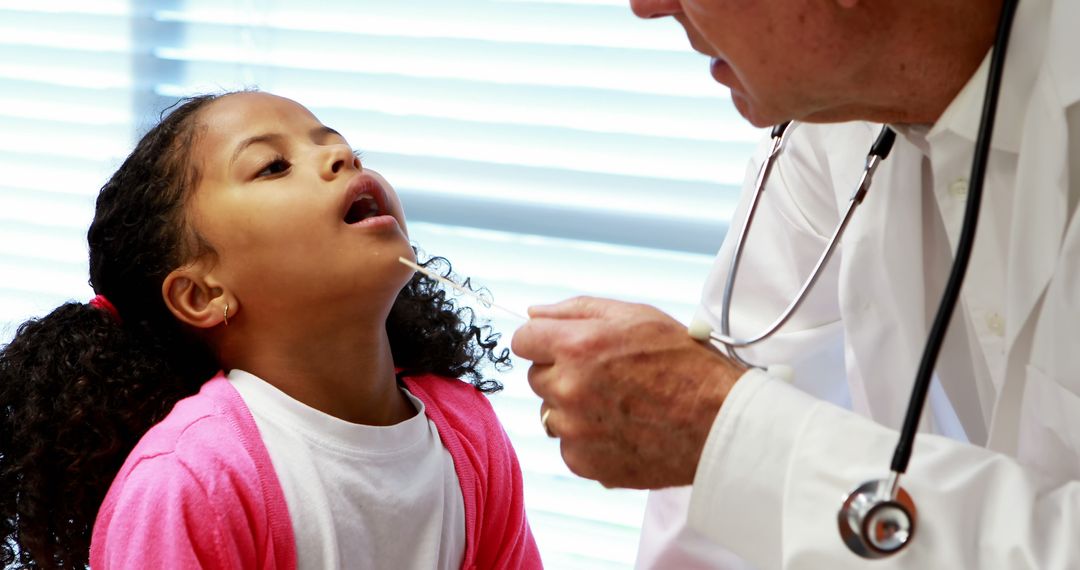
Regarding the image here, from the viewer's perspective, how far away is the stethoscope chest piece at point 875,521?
86cm

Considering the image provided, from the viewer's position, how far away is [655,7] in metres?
1.13

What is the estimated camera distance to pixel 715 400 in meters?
1.03

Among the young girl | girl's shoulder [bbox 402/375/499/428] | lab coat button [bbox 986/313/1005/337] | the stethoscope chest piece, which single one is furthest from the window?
the stethoscope chest piece

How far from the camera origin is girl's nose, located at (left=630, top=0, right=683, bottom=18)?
1.13 meters

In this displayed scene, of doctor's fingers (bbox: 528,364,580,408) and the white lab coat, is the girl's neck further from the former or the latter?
the white lab coat

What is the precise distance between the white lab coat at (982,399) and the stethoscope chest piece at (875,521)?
0.06 meters

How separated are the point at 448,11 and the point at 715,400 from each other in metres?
1.36

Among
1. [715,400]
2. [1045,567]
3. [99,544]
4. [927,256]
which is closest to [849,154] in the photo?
[927,256]

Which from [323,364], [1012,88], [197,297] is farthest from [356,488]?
[1012,88]

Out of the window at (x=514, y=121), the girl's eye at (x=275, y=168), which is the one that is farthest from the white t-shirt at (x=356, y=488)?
the window at (x=514, y=121)

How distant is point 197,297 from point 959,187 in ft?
2.87

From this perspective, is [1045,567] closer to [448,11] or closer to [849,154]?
[849,154]

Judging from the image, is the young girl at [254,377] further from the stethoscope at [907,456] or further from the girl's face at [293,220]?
the stethoscope at [907,456]

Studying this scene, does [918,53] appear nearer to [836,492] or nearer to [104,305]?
[836,492]
